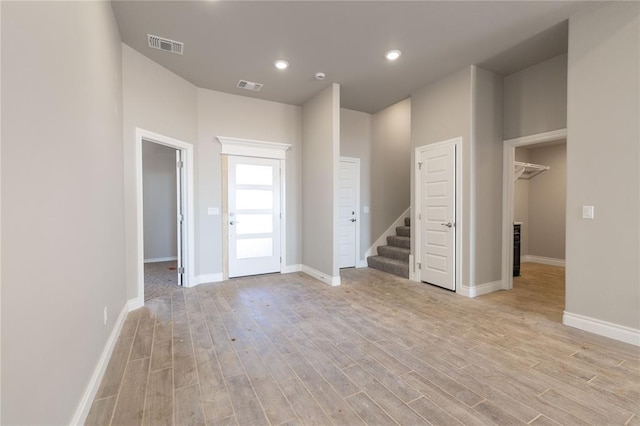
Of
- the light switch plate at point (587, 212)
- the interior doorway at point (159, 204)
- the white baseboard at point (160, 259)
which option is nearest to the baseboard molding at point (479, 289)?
the light switch plate at point (587, 212)

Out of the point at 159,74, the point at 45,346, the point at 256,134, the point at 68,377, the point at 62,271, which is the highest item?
the point at 159,74

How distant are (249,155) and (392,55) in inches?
107

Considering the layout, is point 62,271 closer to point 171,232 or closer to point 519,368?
point 519,368

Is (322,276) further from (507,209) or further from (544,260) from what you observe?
(544,260)

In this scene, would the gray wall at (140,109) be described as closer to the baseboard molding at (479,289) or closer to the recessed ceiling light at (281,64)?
the recessed ceiling light at (281,64)

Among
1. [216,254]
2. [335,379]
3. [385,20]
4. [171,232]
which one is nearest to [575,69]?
[385,20]

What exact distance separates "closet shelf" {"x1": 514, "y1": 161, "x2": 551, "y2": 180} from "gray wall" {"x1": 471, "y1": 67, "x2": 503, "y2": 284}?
1744 millimetres

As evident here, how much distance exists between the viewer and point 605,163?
271 cm

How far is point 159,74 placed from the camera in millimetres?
3820

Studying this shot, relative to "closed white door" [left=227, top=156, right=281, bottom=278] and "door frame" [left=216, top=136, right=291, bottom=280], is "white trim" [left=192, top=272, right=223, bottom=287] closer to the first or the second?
"door frame" [left=216, top=136, right=291, bottom=280]

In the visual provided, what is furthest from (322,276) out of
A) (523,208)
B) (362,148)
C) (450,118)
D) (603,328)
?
(523,208)

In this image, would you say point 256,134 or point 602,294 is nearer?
point 602,294

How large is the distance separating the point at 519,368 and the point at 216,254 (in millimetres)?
4153

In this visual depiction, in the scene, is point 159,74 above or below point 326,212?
above
